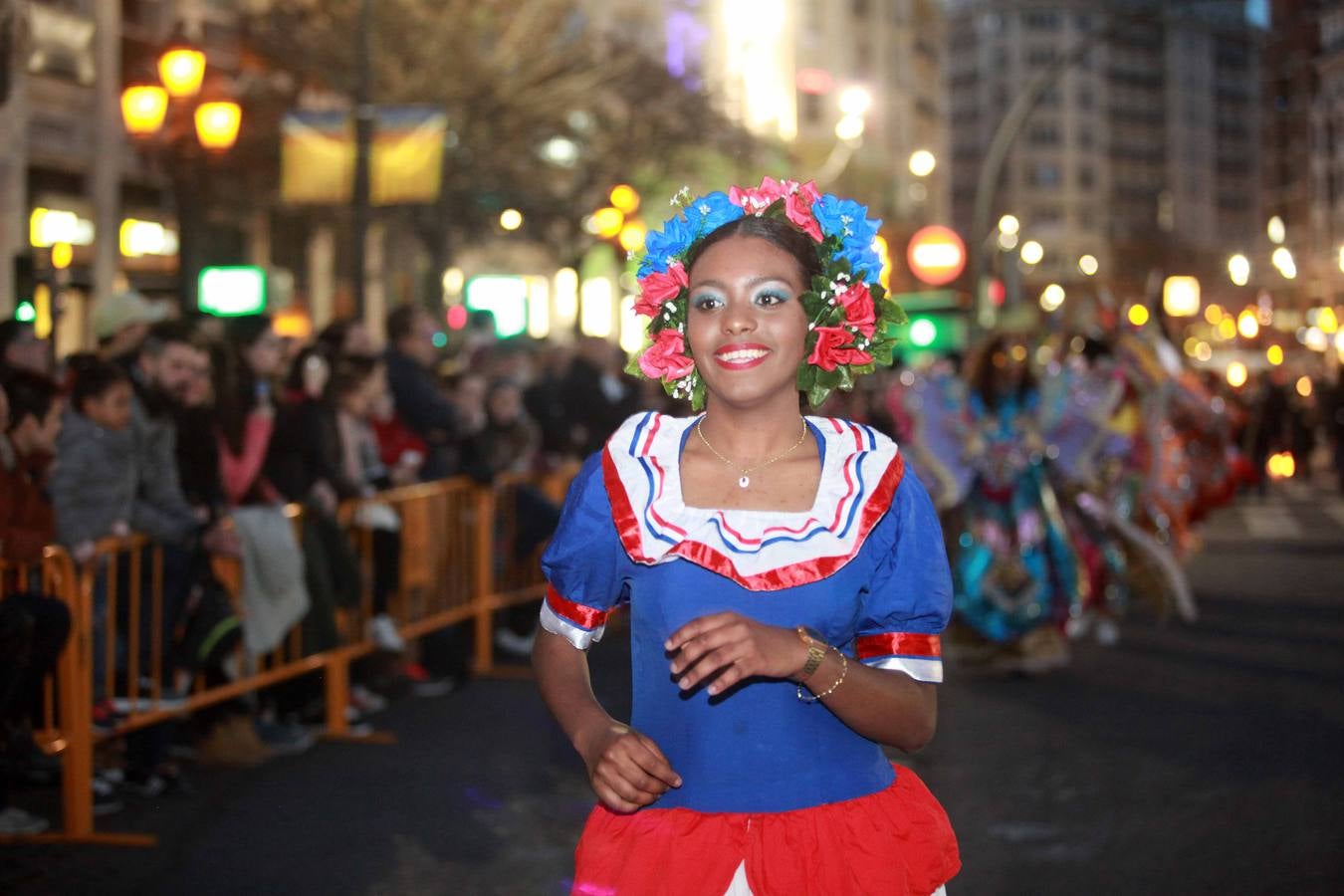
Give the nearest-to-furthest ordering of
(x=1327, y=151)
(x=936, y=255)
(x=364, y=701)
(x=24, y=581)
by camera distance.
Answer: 1. (x=24, y=581)
2. (x=364, y=701)
3. (x=936, y=255)
4. (x=1327, y=151)

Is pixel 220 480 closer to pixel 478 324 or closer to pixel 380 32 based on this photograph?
pixel 478 324

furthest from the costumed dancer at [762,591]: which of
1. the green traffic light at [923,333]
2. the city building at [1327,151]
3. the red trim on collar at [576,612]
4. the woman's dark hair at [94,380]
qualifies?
the city building at [1327,151]

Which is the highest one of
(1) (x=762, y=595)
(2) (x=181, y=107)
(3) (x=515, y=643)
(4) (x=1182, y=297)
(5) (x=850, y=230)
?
(2) (x=181, y=107)

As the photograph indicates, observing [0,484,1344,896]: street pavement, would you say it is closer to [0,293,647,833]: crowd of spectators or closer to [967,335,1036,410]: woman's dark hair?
[0,293,647,833]: crowd of spectators

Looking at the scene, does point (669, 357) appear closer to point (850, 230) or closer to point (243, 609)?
point (850, 230)

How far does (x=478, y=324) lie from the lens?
888 inches

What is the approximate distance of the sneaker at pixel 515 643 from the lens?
12344 mm

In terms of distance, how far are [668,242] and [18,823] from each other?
4.75 m

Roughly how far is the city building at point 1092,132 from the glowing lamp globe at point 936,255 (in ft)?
349

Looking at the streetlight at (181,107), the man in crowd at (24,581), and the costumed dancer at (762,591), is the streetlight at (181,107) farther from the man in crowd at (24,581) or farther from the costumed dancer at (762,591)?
the costumed dancer at (762,591)

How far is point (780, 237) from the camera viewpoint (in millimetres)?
3582

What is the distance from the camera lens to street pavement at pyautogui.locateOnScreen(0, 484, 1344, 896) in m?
6.89

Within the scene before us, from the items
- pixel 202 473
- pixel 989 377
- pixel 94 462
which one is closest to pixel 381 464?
pixel 202 473

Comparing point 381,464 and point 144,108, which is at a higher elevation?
point 144,108
